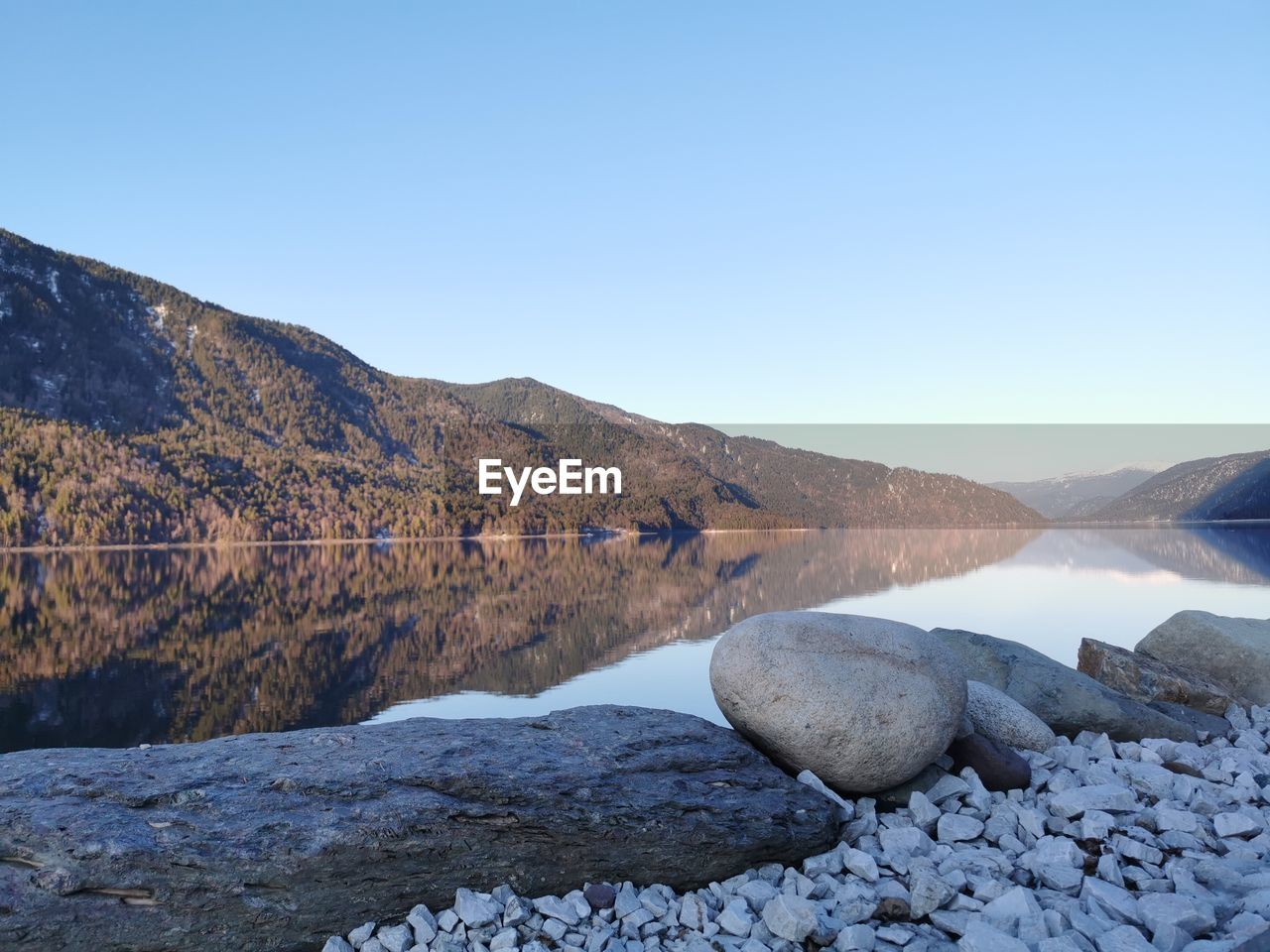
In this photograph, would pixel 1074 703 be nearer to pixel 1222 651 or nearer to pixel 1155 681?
pixel 1155 681

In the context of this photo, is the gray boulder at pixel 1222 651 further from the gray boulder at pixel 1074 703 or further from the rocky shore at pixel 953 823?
the gray boulder at pixel 1074 703

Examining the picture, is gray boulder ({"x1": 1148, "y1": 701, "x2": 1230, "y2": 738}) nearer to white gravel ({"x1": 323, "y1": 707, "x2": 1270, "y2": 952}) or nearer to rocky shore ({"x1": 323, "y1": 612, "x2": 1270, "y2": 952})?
rocky shore ({"x1": 323, "y1": 612, "x2": 1270, "y2": 952})

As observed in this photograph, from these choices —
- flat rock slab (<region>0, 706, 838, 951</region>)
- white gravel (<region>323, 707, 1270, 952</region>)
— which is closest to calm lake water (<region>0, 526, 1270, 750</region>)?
white gravel (<region>323, 707, 1270, 952</region>)

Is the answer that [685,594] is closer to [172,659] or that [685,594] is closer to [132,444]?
[172,659]

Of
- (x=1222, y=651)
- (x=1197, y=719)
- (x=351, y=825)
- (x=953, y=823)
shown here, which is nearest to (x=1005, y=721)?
(x=953, y=823)

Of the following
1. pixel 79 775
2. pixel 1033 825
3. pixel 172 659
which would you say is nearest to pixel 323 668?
pixel 172 659

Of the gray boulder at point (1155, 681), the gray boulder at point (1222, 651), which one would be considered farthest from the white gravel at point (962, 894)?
the gray boulder at point (1222, 651)
